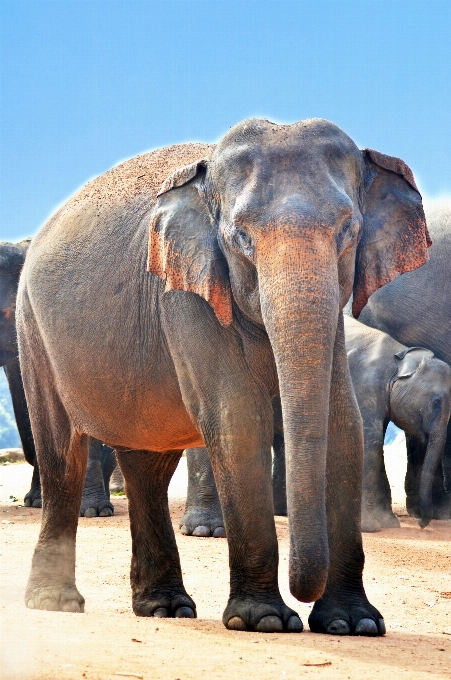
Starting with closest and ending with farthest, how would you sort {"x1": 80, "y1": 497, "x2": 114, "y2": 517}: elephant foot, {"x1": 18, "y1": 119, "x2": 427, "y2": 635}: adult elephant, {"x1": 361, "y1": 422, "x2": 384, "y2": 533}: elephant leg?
1. {"x1": 18, "y1": 119, "x2": 427, "y2": 635}: adult elephant
2. {"x1": 361, "y1": 422, "x2": 384, "y2": 533}: elephant leg
3. {"x1": 80, "y1": 497, "x2": 114, "y2": 517}: elephant foot

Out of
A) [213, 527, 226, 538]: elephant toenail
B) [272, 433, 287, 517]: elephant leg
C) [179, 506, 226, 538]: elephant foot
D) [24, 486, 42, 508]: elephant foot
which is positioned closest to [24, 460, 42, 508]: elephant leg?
[24, 486, 42, 508]: elephant foot

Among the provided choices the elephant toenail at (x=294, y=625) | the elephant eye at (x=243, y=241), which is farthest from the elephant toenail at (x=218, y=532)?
the elephant eye at (x=243, y=241)

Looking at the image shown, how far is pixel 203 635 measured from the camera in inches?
204

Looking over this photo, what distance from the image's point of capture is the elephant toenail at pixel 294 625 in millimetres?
5340

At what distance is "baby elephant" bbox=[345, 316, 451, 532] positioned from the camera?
11.2 metres

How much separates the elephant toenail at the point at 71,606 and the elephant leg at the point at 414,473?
17.9ft

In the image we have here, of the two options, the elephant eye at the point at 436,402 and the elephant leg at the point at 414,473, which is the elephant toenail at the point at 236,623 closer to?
the elephant eye at the point at 436,402

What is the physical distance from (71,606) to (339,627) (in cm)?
182

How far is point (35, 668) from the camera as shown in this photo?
4.18 meters

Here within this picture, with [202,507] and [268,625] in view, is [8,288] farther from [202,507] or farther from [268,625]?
[268,625]

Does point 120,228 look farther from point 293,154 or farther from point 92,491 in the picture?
point 92,491

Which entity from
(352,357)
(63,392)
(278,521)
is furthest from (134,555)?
(352,357)

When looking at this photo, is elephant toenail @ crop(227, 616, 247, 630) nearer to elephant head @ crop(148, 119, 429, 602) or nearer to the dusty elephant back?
elephant head @ crop(148, 119, 429, 602)

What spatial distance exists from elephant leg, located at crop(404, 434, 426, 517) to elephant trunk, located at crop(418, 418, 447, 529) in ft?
1.60
